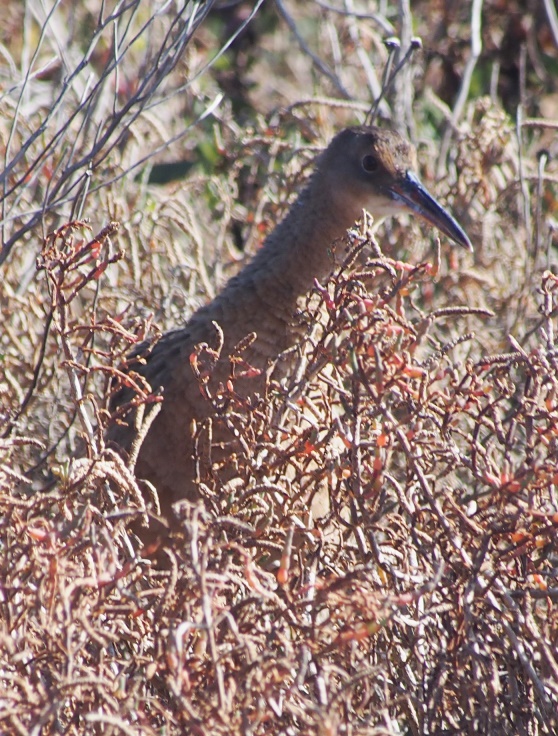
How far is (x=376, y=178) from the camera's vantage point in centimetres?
384

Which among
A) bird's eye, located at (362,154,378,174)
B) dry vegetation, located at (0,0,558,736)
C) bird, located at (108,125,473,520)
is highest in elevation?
bird's eye, located at (362,154,378,174)

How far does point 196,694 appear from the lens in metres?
2.04

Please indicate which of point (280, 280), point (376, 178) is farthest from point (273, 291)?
point (376, 178)

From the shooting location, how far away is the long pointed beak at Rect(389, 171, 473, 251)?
146 inches

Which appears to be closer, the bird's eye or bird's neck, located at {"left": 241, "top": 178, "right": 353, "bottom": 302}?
bird's neck, located at {"left": 241, "top": 178, "right": 353, "bottom": 302}

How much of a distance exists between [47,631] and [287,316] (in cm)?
166

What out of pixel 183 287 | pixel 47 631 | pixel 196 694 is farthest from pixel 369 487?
pixel 183 287

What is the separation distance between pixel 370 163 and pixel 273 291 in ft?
2.36

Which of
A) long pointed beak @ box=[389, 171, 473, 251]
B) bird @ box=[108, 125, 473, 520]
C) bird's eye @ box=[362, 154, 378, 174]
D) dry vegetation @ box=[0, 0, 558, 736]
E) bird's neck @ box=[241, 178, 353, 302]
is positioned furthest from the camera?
bird's eye @ box=[362, 154, 378, 174]

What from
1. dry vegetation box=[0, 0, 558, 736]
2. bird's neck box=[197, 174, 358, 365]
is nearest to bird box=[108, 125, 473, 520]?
bird's neck box=[197, 174, 358, 365]

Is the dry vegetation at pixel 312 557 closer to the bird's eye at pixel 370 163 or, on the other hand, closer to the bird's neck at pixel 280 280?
the bird's neck at pixel 280 280

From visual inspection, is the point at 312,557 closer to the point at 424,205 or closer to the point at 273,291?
the point at 273,291

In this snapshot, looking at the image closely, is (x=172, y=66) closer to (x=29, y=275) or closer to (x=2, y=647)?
(x=29, y=275)

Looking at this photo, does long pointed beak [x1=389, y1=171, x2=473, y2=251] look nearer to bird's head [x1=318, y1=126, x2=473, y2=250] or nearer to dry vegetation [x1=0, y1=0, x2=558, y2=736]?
bird's head [x1=318, y1=126, x2=473, y2=250]
